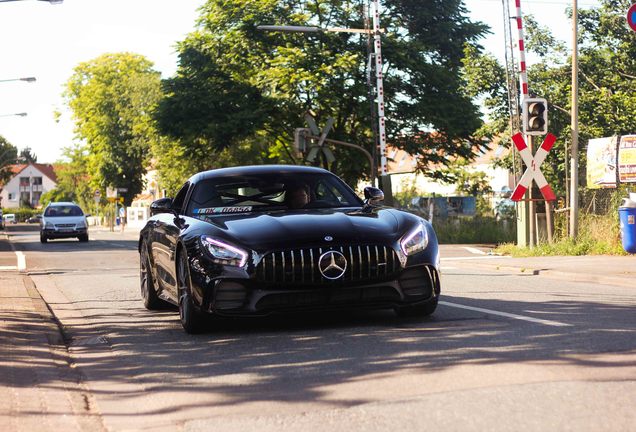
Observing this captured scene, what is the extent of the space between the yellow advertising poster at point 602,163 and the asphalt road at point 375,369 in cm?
1189

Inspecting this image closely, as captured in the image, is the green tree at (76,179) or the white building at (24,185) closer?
the green tree at (76,179)

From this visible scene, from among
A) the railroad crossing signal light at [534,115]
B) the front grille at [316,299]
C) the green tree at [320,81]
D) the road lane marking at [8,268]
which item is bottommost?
the road lane marking at [8,268]

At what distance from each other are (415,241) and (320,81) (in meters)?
30.4

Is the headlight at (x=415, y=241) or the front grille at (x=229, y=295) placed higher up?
the headlight at (x=415, y=241)

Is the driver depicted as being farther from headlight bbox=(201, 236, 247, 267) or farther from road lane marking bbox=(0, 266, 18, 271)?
road lane marking bbox=(0, 266, 18, 271)

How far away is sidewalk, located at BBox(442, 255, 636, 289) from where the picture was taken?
1355cm

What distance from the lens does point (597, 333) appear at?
7.54m

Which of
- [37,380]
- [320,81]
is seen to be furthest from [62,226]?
[37,380]

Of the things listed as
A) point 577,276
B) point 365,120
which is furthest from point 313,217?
point 365,120

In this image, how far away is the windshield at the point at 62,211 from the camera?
43.0 meters

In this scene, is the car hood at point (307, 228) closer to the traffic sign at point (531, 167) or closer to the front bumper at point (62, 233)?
the traffic sign at point (531, 167)

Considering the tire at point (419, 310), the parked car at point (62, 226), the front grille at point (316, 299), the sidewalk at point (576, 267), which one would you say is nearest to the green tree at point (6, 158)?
the parked car at point (62, 226)

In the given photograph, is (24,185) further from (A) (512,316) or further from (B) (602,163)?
(A) (512,316)

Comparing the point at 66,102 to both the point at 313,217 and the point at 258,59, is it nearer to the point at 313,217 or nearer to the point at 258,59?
the point at 258,59
